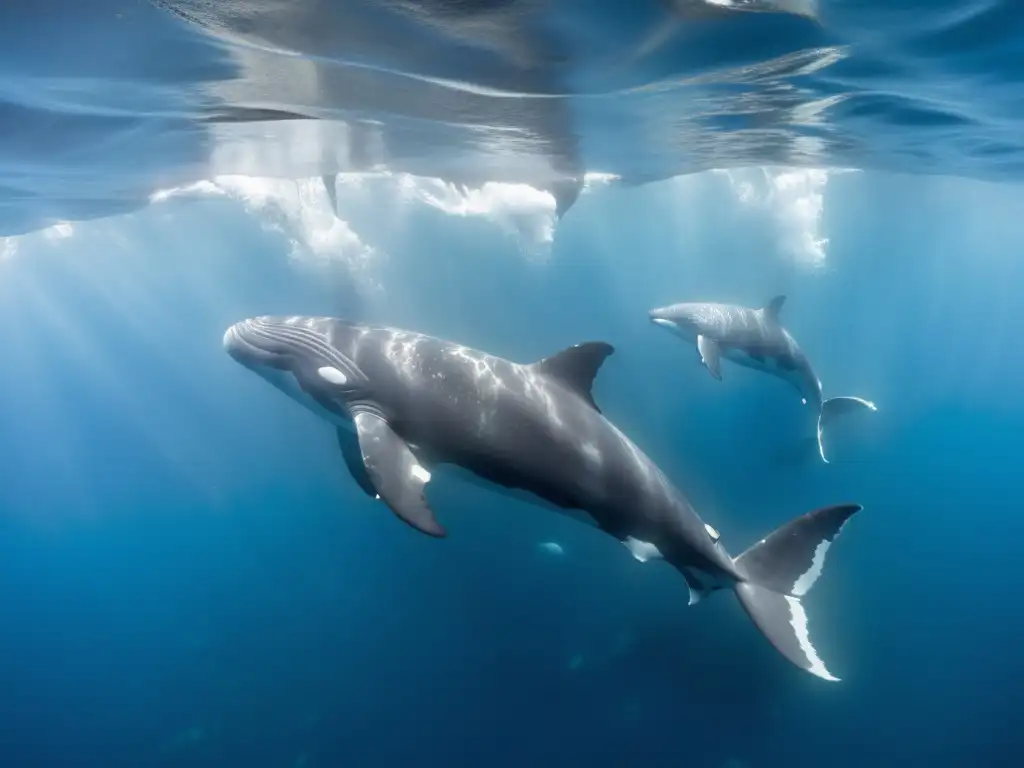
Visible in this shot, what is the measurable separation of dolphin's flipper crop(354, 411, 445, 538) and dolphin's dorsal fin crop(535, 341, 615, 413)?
2.22 metres

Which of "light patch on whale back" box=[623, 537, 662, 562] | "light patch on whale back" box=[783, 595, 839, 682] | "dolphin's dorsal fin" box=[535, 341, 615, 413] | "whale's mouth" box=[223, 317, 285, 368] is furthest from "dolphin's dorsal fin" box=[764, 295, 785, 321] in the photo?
"whale's mouth" box=[223, 317, 285, 368]

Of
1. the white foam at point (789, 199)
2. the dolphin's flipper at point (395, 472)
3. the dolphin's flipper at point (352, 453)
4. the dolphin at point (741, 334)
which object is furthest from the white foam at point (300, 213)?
the white foam at point (789, 199)

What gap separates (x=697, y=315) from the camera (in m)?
17.8

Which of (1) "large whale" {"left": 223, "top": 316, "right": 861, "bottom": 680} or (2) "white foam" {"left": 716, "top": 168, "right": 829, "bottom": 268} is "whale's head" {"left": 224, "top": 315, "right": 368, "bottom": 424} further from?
(2) "white foam" {"left": 716, "top": 168, "right": 829, "bottom": 268}

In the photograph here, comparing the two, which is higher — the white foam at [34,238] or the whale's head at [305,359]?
the whale's head at [305,359]

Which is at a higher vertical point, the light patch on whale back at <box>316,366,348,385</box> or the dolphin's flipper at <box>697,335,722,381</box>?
the light patch on whale back at <box>316,366,348,385</box>

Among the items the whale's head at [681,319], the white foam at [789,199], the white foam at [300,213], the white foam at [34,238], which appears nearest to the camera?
the whale's head at [681,319]

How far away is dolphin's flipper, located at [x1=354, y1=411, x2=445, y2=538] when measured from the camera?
7504 mm

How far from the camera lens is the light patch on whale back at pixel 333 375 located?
9.23 meters

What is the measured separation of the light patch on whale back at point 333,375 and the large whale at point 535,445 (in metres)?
0.02

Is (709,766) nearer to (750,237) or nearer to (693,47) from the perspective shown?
(693,47)

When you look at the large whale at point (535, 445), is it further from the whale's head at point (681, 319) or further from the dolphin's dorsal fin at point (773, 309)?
the dolphin's dorsal fin at point (773, 309)

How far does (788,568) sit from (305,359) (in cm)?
765

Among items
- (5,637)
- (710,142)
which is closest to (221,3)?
(710,142)
